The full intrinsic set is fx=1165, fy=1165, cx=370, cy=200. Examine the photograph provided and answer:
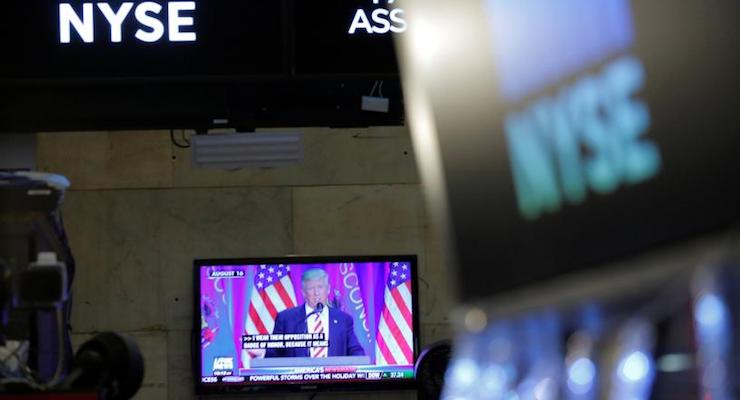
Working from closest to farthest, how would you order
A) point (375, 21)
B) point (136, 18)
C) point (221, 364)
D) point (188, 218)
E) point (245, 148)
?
point (136, 18) → point (375, 21) → point (245, 148) → point (221, 364) → point (188, 218)

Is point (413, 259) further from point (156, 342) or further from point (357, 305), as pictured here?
point (156, 342)

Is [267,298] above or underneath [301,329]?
above

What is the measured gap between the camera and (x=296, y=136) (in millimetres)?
5938

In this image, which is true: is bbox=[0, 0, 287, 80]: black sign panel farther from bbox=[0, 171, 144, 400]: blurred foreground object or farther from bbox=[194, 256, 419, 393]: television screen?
bbox=[194, 256, 419, 393]: television screen

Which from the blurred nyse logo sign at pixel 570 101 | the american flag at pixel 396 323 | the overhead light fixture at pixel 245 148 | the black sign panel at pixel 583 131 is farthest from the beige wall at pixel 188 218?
the blurred nyse logo sign at pixel 570 101

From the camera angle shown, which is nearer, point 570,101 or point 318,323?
point 570,101

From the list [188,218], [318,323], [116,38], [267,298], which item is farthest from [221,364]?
[116,38]

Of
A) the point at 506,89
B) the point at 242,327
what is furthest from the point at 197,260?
the point at 506,89

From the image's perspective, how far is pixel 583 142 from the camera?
0.67 m

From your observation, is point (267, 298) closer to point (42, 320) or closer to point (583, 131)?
point (42, 320)

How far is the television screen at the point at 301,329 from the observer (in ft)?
20.5

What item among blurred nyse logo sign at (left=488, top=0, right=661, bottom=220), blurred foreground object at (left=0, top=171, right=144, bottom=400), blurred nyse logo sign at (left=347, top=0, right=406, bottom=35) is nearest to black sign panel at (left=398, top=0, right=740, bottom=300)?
blurred nyse logo sign at (left=488, top=0, right=661, bottom=220)

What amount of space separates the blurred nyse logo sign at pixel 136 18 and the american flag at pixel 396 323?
273cm

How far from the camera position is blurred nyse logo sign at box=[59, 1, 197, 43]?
383 centimetres
